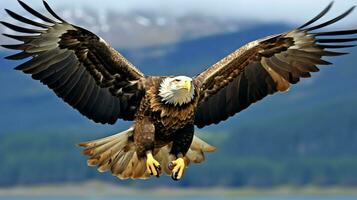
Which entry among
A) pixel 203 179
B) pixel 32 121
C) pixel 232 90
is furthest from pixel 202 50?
pixel 232 90

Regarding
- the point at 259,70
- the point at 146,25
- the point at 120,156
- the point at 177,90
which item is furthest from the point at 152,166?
the point at 146,25

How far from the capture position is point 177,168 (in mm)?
9523

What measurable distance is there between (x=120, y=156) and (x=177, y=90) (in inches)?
41.6

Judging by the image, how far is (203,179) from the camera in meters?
86.9

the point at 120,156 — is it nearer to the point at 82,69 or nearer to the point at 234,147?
the point at 82,69

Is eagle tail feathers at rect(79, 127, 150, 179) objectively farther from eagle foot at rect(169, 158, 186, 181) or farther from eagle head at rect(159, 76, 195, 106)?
eagle head at rect(159, 76, 195, 106)

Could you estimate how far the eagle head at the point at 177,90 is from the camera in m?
9.26

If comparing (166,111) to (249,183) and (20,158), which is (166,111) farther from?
(20,158)

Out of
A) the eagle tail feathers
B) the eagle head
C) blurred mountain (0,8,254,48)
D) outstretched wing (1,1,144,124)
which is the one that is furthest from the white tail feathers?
blurred mountain (0,8,254,48)

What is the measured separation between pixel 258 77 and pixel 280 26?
161 m

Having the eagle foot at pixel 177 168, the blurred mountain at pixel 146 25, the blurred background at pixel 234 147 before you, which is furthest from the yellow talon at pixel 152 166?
the blurred mountain at pixel 146 25

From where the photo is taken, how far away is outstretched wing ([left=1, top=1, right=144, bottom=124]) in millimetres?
9500

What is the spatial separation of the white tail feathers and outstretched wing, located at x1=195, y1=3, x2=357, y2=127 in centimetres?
51

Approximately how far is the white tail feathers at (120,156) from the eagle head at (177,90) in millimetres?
583
